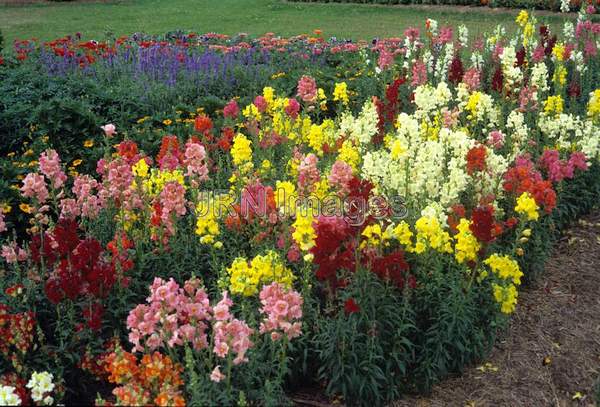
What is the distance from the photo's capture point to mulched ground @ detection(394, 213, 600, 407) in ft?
13.3

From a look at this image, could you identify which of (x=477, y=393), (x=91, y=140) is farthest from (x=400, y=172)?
(x=91, y=140)

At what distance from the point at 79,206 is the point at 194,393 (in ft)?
6.64

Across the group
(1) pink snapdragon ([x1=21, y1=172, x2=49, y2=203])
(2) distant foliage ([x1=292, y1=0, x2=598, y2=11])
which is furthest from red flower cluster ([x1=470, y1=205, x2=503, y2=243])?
(2) distant foliage ([x1=292, y1=0, x2=598, y2=11])

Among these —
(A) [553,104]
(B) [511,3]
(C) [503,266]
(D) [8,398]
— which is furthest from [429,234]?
(B) [511,3]

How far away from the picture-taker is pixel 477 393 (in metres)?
4.07

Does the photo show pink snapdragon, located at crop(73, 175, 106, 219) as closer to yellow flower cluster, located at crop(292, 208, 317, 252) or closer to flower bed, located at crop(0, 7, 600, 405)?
flower bed, located at crop(0, 7, 600, 405)

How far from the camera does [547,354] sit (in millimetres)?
4438

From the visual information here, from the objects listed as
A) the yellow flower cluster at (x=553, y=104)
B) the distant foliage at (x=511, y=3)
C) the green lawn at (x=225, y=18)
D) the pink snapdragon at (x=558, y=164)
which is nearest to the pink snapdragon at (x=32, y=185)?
the pink snapdragon at (x=558, y=164)

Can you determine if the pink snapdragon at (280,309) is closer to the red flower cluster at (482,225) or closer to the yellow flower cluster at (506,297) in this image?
the red flower cluster at (482,225)

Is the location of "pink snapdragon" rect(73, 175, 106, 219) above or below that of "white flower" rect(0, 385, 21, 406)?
above

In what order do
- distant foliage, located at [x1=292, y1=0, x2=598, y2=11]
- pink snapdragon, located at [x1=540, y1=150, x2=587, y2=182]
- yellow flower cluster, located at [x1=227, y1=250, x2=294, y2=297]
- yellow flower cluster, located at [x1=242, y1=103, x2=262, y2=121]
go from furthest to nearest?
distant foliage, located at [x1=292, y1=0, x2=598, y2=11]
yellow flower cluster, located at [x1=242, y1=103, x2=262, y2=121]
pink snapdragon, located at [x1=540, y1=150, x2=587, y2=182]
yellow flower cluster, located at [x1=227, y1=250, x2=294, y2=297]

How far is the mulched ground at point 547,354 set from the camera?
4062 millimetres

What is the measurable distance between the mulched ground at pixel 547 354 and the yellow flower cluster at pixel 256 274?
3.20 ft

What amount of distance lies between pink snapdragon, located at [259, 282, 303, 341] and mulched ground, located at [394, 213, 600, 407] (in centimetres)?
96
